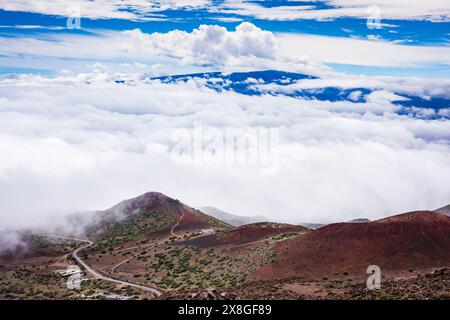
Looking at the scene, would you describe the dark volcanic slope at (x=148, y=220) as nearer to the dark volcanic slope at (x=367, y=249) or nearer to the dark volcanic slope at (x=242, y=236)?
the dark volcanic slope at (x=242, y=236)

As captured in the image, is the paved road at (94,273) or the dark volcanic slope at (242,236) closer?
the paved road at (94,273)

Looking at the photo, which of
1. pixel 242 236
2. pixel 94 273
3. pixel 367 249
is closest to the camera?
pixel 367 249

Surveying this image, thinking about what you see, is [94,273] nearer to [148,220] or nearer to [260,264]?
[260,264]

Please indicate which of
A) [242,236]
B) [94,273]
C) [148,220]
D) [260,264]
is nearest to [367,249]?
[260,264]

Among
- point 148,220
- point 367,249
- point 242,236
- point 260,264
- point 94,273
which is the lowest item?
point 148,220

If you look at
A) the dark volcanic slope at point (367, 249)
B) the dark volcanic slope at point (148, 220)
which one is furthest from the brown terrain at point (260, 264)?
the dark volcanic slope at point (148, 220)
